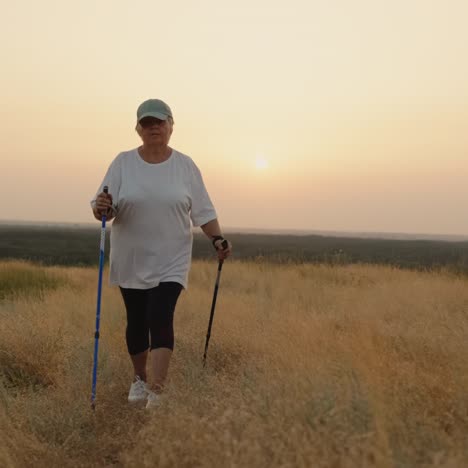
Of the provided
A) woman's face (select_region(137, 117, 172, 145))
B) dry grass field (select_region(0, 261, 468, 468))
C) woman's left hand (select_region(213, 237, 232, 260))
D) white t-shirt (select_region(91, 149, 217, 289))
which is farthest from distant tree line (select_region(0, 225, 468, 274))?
woman's face (select_region(137, 117, 172, 145))

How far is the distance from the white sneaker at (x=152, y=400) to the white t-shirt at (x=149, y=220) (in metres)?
0.72

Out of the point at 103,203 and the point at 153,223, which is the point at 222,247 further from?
the point at 103,203

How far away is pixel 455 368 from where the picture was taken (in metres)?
4.13

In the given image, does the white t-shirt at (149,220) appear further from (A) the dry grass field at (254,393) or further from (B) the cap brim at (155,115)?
(A) the dry grass field at (254,393)

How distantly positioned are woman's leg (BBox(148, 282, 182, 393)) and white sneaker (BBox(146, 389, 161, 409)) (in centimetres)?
6

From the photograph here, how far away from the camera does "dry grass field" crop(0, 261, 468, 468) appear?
2.88 metres

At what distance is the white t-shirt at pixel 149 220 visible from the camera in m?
4.27

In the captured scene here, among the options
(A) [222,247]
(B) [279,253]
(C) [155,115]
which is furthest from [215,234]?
(B) [279,253]

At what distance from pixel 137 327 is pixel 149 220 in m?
0.84

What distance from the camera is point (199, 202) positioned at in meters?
4.52

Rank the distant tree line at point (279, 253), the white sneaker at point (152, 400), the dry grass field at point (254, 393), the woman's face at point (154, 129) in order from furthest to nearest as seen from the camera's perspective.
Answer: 1. the distant tree line at point (279, 253)
2. the woman's face at point (154, 129)
3. the white sneaker at point (152, 400)
4. the dry grass field at point (254, 393)

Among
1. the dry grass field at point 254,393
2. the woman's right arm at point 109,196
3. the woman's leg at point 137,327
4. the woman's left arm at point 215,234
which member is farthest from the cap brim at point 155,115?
the dry grass field at point 254,393

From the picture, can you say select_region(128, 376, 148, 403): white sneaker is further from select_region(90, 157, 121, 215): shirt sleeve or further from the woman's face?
the woman's face

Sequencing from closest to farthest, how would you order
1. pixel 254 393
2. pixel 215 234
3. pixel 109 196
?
pixel 254 393
pixel 109 196
pixel 215 234
